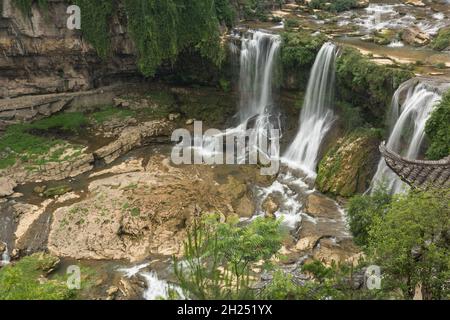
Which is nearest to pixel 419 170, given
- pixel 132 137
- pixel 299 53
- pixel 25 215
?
pixel 299 53

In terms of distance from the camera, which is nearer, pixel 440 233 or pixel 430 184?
pixel 440 233

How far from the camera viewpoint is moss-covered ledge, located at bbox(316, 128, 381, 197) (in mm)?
20797

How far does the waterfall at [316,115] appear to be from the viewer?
23812 millimetres

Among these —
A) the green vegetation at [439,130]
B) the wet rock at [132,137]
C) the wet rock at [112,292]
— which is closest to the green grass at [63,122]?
the wet rock at [132,137]

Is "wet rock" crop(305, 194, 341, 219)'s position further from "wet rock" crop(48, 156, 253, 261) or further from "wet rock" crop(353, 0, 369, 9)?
"wet rock" crop(353, 0, 369, 9)

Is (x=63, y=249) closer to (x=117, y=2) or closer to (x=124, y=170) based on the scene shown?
(x=124, y=170)

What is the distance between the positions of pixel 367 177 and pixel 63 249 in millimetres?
13081

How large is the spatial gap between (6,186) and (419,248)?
18.8 metres

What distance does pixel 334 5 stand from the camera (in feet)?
112

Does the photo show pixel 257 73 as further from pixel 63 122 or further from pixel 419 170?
pixel 419 170

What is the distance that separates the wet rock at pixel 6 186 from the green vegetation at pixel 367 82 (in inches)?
649

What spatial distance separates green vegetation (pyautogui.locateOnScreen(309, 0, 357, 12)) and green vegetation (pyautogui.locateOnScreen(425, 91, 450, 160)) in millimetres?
18922
